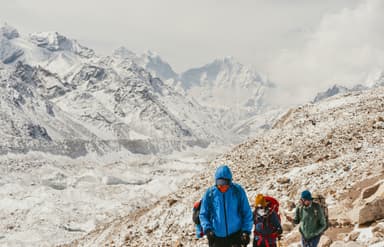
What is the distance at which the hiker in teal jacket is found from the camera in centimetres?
1218

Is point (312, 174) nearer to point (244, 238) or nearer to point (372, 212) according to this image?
point (372, 212)

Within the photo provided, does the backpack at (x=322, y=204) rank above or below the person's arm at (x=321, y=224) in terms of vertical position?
above

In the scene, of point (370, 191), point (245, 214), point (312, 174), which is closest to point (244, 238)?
point (245, 214)

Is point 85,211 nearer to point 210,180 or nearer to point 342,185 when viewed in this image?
point 210,180

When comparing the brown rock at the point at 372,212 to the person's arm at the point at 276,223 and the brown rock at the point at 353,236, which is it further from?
the person's arm at the point at 276,223

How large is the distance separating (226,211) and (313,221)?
3.69m

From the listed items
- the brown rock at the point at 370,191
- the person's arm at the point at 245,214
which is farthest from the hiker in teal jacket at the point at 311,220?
the brown rock at the point at 370,191

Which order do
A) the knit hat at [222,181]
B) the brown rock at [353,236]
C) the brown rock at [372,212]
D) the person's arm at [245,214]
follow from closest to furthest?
the knit hat at [222,181], the person's arm at [245,214], the brown rock at [353,236], the brown rock at [372,212]

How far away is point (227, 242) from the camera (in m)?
9.66

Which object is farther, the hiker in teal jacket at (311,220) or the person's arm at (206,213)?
the hiker in teal jacket at (311,220)

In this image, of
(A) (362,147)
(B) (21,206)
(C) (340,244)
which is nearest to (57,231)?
(B) (21,206)

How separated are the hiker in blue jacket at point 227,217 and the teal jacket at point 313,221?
10.5ft

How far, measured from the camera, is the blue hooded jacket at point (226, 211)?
9617 millimetres

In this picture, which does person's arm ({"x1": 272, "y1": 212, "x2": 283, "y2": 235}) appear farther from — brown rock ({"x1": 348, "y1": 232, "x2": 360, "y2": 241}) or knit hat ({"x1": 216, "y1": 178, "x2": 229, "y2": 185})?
brown rock ({"x1": 348, "y1": 232, "x2": 360, "y2": 241})
